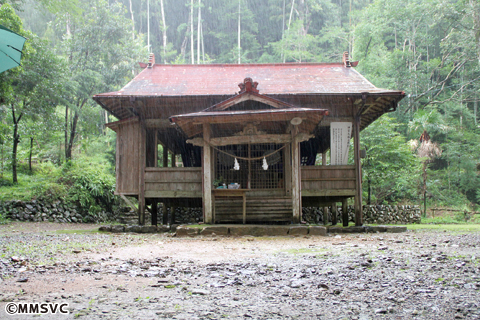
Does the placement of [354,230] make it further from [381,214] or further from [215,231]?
[381,214]

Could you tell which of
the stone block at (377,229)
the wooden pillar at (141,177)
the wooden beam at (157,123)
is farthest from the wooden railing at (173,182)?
the stone block at (377,229)

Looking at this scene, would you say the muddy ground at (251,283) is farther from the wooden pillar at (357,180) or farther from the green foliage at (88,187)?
the green foliage at (88,187)

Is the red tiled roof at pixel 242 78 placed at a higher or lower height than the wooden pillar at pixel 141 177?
higher

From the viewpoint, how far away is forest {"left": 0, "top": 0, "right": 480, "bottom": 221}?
1750 cm

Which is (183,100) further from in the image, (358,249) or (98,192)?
(98,192)

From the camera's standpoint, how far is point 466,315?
114 inches

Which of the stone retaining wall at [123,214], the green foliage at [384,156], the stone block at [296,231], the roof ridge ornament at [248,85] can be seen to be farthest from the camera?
the green foliage at [384,156]

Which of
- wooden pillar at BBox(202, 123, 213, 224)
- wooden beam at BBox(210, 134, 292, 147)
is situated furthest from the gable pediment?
wooden beam at BBox(210, 134, 292, 147)

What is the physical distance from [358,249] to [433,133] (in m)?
26.8

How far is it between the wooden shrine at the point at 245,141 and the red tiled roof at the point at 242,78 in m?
0.06

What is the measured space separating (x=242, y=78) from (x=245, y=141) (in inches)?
174

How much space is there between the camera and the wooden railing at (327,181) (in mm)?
11516

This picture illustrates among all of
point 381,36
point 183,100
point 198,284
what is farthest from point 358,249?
point 381,36

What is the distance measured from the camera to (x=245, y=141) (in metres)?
10.3
